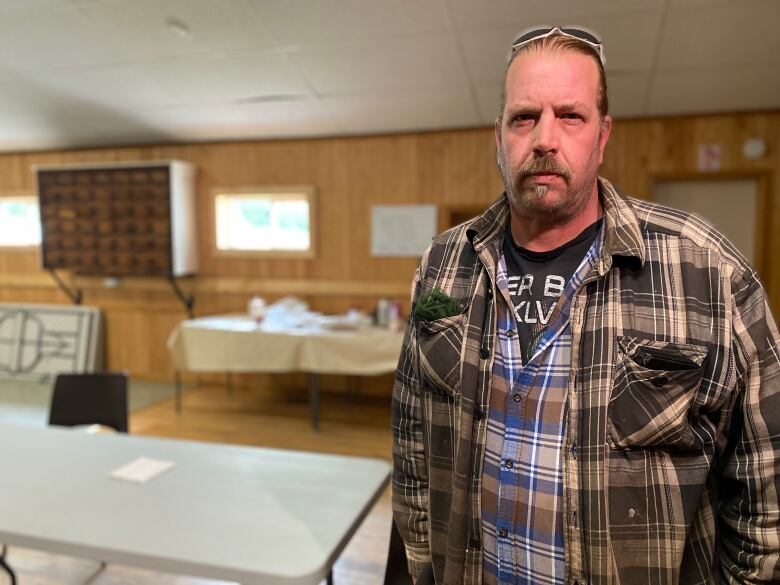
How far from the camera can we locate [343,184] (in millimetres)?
4855

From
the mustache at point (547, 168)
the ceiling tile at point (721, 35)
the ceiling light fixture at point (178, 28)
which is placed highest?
the ceiling light fixture at point (178, 28)

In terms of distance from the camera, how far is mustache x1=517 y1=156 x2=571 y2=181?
3.10ft

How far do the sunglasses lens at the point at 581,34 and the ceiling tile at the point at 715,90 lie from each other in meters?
3.00

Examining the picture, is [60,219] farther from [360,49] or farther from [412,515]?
[412,515]

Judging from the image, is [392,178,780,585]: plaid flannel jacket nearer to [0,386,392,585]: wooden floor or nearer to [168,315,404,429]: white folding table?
[0,386,392,585]: wooden floor

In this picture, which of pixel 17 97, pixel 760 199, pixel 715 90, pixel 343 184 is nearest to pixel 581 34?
pixel 715 90

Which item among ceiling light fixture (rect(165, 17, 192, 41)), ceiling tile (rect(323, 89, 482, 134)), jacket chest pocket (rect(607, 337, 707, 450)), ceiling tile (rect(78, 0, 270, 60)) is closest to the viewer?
jacket chest pocket (rect(607, 337, 707, 450))

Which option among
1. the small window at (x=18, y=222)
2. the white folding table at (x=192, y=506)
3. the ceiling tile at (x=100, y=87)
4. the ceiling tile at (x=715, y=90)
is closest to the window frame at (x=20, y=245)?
the small window at (x=18, y=222)

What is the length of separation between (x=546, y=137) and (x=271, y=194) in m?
4.41

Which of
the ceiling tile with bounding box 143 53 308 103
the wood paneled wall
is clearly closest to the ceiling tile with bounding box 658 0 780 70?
the wood paneled wall

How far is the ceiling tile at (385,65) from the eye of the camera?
11.0ft

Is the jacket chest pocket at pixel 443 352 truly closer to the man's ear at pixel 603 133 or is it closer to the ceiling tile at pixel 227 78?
the man's ear at pixel 603 133

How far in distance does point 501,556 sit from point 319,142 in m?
4.35

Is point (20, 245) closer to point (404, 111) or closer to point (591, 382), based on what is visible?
point (404, 111)
